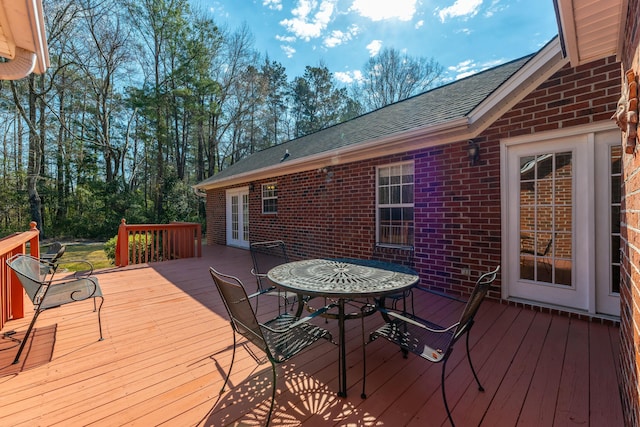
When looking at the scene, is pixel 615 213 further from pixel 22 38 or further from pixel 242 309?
pixel 22 38

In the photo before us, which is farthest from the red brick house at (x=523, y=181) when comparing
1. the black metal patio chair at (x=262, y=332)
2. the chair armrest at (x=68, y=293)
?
the chair armrest at (x=68, y=293)

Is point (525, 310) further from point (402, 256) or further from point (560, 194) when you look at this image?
point (402, 256)

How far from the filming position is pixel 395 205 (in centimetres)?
505

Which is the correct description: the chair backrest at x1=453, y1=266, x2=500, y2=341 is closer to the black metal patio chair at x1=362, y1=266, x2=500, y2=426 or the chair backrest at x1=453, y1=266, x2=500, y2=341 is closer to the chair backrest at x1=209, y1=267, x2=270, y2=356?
the black metal patio chair at x1=362, y1=266, x2=500, y2=426

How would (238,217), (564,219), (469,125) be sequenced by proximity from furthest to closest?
(238,217), (469,125), (564,219)

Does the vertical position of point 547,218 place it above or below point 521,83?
below

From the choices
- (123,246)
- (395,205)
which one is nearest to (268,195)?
(123,246)

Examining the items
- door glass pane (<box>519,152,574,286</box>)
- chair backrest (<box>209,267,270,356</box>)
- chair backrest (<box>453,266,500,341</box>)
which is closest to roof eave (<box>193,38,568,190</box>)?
door glass pane (<box>519,152,574,286</box>)

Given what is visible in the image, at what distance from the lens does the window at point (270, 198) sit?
7871mm

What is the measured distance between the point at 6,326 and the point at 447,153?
20.4ft

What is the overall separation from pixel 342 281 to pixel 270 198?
603cm

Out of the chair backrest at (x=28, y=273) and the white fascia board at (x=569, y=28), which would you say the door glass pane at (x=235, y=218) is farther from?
the white fascia board at (x=569, y=28)

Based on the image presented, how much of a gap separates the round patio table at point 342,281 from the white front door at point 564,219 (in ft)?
6.75

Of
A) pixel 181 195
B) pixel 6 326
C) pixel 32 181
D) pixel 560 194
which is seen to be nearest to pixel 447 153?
pixel 560 194
